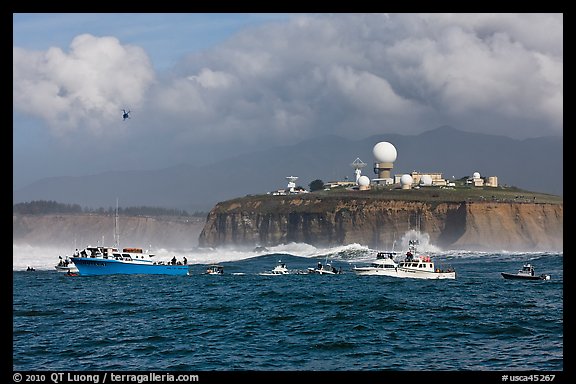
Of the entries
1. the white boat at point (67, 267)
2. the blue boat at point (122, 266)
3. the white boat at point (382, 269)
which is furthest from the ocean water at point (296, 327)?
the white boat at point (67, 267)

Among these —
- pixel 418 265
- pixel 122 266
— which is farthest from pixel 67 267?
pixel 418 265

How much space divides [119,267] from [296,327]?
5917 cm

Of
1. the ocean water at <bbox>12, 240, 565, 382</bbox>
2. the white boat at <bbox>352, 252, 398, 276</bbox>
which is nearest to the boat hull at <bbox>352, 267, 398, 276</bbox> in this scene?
the white boat at <bbox>352, 252, 398, 276</bbox>

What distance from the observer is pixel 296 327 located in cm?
4812

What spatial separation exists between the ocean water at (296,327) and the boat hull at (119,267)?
67.0 ft

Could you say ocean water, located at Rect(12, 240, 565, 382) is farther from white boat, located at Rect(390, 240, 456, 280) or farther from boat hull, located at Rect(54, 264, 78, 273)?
boat hull, located at Rect(54, 264, 78, 273)

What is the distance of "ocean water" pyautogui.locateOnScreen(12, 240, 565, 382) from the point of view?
3697cm

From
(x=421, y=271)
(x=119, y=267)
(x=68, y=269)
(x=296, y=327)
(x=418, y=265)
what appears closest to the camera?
(x=296, y=327)

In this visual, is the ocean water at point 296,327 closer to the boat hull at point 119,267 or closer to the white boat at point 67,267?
the boat hull at point 119,267

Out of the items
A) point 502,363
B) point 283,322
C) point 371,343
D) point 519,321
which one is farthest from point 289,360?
point 519,321

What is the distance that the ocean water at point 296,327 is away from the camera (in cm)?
3697

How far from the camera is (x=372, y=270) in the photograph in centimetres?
9356

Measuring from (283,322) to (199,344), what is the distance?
946 cm

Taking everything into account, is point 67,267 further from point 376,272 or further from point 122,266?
point 376,272
